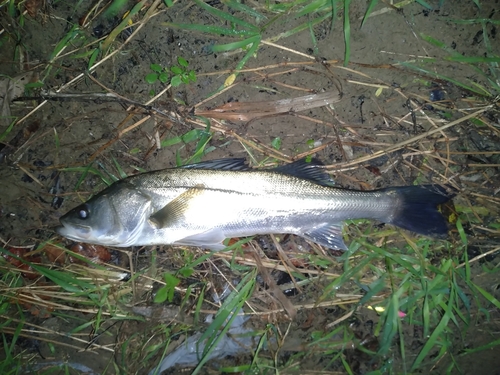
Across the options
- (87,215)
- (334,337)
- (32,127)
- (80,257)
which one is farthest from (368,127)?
(32,127)

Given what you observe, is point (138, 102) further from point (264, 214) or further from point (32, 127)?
point (264, 214)

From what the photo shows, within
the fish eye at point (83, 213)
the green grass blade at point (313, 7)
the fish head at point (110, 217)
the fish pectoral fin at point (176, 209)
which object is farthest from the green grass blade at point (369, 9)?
the fish eye at point (83, 213)

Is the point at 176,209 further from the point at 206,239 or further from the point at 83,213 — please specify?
the point at 83,213

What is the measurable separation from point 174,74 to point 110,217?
1523mm

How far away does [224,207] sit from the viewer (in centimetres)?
267

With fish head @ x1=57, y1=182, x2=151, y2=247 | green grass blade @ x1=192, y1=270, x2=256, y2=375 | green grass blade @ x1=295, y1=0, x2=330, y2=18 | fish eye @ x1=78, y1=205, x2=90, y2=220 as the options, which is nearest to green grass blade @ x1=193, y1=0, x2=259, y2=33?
green grass blade @ x1=295, y1=0, x2=330, y2=18

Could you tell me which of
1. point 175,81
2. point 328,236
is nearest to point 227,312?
point 328,236

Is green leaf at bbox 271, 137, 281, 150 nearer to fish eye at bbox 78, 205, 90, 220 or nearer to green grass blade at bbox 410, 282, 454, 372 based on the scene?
fish eye at bbox 78, 205, 90, 220

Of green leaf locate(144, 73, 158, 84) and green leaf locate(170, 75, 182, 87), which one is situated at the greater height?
green leaf locate(144, 73, 158, 84)

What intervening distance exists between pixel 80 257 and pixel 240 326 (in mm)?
1733

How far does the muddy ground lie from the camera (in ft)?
9.96

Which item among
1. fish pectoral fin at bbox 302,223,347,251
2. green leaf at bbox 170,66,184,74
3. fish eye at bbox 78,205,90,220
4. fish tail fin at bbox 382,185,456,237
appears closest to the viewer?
fish eye at bbox 78,205,90,220

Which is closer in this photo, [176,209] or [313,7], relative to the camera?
[176,209]

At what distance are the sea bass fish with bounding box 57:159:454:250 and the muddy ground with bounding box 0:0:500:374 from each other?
1.25 ft
